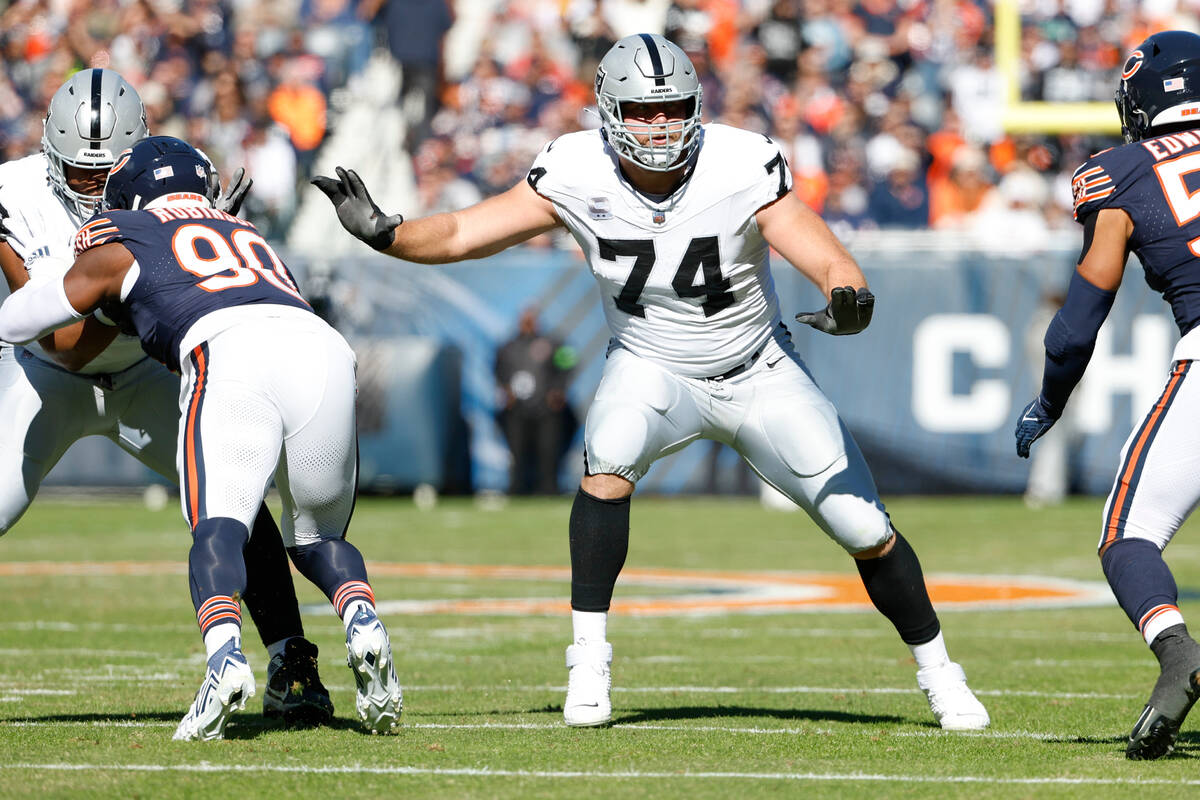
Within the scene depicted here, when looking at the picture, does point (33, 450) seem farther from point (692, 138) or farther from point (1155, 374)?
point (1155, 374)

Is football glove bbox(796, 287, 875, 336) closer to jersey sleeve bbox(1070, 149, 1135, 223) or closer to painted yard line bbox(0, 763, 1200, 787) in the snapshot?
jersey sleeve bbox(1070, 149, 1135, 223)

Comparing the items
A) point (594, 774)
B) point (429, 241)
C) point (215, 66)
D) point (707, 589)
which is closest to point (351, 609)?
point (594, 774)

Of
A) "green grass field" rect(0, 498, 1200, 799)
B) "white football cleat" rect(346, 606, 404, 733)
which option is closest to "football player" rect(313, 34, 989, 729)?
"green grass field" rect(0, 498, 1200, 799)

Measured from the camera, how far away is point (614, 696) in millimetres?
6062

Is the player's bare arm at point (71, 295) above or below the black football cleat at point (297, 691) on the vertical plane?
above

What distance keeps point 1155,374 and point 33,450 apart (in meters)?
11.7

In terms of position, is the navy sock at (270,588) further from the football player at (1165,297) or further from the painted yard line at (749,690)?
the football player at (1165,297)

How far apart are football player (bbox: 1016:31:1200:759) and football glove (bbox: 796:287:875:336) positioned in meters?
0.52

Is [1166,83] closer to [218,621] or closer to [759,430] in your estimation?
[759,430]

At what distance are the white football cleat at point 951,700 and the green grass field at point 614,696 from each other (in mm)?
80

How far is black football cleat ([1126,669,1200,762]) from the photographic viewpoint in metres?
4.31

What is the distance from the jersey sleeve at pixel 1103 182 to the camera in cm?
465

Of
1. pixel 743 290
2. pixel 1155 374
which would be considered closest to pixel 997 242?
pixel 1155 374

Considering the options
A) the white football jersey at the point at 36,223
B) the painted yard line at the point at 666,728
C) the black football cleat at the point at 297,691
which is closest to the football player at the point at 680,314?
the painted yard line at the point at 666,728
